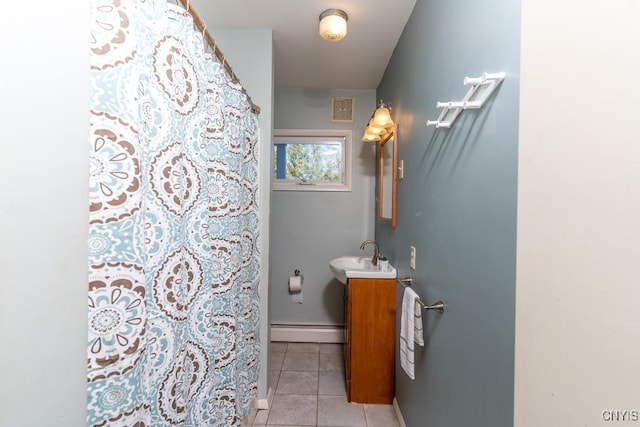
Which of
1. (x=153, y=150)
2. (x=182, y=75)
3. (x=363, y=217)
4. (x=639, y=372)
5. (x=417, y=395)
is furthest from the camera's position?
(x=363, y=217)

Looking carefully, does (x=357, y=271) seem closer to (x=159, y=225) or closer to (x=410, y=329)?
(x=410, y=329)

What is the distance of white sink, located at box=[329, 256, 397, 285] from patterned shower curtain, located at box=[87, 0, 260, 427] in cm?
90

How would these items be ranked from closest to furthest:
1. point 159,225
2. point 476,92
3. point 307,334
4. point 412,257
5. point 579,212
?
point 579,212 < point 159,225 < point 476,92 < point 412,257 < point 307,334

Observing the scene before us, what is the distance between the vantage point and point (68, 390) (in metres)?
0.58

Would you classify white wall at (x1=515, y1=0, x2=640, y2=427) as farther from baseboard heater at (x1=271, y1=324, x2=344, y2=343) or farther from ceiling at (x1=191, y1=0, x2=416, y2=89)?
baseboard heater at (x1=271, y1=324, x2=344, y2=343)

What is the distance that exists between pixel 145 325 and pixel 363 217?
88.6 inches

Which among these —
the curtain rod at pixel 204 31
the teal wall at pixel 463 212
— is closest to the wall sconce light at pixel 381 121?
the teal wall at pixel 463 212

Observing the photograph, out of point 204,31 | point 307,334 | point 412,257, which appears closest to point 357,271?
point 412,257

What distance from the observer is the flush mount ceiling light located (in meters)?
1.53

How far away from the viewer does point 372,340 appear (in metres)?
1.82

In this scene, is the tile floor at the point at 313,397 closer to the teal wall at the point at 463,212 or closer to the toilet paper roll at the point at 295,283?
the teal wall at the point at 463,212

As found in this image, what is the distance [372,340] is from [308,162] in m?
1.77

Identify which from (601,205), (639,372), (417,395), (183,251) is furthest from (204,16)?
(417,395)

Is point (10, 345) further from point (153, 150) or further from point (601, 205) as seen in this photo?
point (601, 205)
